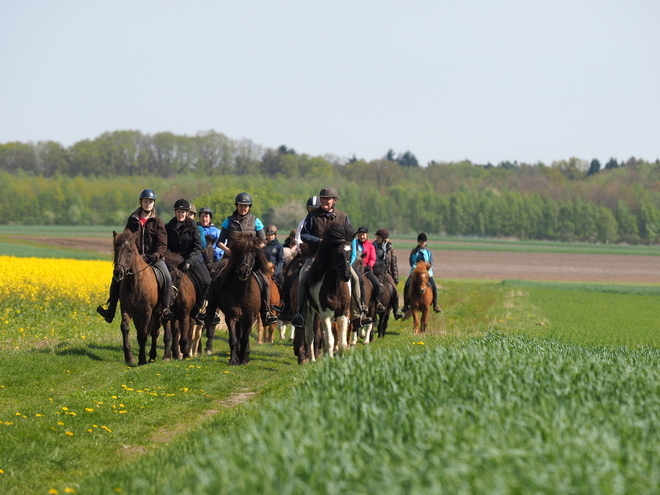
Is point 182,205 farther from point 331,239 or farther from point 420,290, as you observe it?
point 420,290

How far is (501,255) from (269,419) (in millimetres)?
81816

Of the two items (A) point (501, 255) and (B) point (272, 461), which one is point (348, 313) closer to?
(B) point (272, 461)

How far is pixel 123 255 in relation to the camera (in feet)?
45.3

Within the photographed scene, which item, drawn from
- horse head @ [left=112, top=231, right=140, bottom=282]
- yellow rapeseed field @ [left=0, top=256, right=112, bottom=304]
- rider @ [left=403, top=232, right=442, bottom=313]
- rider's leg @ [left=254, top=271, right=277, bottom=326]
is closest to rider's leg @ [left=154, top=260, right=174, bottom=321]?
horse head @ [left=112, top=231, right=140, bottom=282]

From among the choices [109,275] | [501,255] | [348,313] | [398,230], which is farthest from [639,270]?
[398,230]

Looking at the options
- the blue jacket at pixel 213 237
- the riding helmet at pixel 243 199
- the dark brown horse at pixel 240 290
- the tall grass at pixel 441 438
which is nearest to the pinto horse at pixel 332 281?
the dark brown horse at pixel 240 290

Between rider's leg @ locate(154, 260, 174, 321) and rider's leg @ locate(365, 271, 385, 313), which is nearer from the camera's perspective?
rider's leg @ locate(154, 260, 174, 321)

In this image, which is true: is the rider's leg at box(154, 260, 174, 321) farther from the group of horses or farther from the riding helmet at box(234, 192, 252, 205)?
the riding helmet at box(234, 192, 252, 205)

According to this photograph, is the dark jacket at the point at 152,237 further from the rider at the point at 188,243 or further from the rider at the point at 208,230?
the rider at the point at 208,230

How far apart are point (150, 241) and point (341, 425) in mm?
9879

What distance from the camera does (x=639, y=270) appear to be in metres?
68.6

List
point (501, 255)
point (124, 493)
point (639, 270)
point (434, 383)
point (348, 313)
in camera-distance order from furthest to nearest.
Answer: point (501, 255), point (639, 270), point (348, 313), point (434, 383), point (124, 493)

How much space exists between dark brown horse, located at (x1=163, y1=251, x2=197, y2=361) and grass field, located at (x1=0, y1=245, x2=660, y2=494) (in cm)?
130

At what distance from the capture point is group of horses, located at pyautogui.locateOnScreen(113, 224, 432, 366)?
42.7ft
